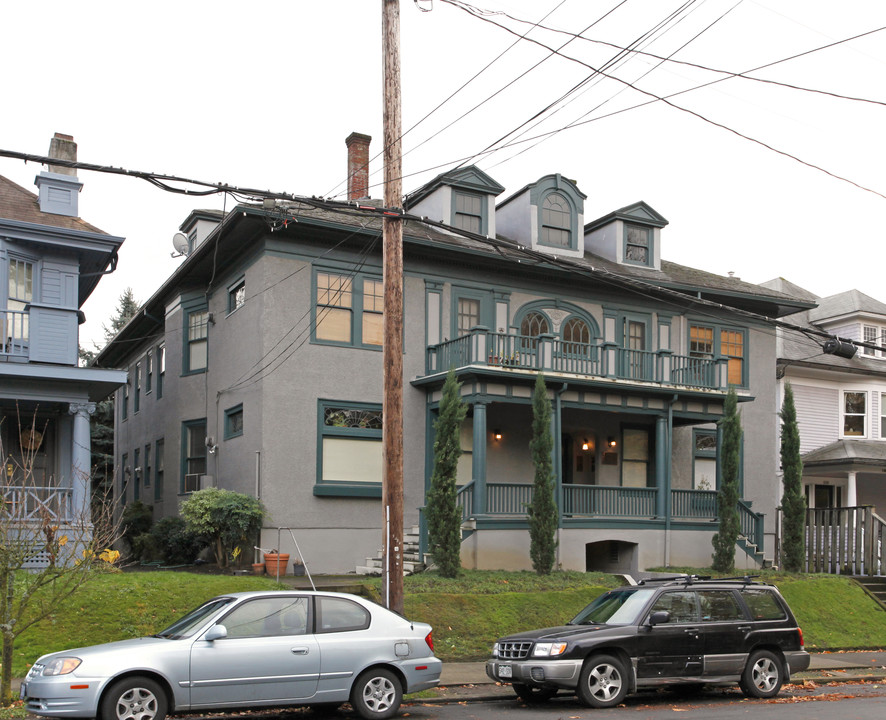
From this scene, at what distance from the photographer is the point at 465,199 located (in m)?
24.7

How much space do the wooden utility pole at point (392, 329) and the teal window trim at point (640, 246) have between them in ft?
46.4

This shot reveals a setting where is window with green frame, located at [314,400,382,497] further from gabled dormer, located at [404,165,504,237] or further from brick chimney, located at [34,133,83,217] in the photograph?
brick chimney, located at [34,133,83,217]

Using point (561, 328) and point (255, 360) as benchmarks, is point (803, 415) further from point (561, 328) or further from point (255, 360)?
point (255, 360)

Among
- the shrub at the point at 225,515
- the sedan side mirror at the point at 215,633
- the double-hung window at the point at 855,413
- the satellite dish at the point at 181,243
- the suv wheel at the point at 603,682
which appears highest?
the satellite dish at the point at 181,243

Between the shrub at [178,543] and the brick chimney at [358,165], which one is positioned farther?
the brick chimney at [358,165]

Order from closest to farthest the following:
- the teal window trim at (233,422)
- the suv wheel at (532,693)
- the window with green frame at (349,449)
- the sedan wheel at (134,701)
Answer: the sedan wheel at (134,701) → the suv wheel at (532,693) → the window with green frame at (349,449) → the teal window trim at (233,422)

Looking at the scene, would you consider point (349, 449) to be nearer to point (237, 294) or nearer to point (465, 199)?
point (237, 294)

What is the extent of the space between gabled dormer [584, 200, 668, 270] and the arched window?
173 cm

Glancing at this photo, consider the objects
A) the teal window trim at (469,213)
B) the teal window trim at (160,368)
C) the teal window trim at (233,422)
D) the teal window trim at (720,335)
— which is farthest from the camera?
the teal window trim at (160,368)

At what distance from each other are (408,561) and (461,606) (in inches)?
130

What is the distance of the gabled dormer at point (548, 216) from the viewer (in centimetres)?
2538

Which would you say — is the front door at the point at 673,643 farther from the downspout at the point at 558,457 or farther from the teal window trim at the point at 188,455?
the teal window trim at the point at 188,455

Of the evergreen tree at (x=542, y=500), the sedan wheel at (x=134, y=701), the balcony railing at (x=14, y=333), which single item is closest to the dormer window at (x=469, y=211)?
the evergreen tree at (x=542, y=500)

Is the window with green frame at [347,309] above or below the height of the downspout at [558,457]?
above
